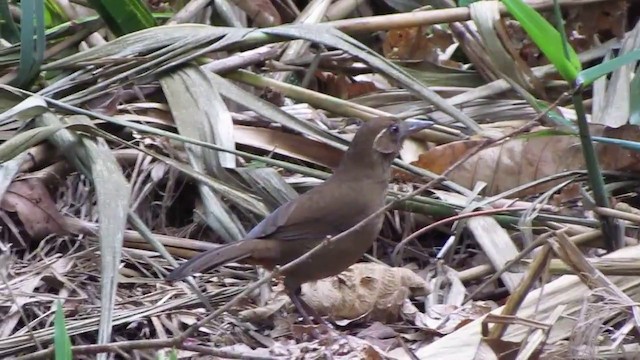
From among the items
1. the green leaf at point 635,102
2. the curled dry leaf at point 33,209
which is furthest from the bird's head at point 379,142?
the curled dry leaf at point 33,209

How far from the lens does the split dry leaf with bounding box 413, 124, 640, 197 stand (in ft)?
11.5

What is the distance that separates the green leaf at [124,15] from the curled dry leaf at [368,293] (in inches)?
50.1

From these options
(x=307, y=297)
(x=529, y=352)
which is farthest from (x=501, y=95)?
(x=529, y=352)

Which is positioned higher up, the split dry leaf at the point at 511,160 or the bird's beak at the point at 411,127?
the bird's beak at the point at 411,127

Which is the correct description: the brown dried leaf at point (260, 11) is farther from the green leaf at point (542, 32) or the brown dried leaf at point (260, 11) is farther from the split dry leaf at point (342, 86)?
the green leaf at point (542, 32)

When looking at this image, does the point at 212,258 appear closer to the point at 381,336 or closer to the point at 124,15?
the point at 381,336

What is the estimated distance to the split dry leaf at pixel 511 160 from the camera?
352 cm

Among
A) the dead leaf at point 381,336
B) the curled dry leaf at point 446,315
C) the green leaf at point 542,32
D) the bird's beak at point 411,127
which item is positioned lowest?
the dead leaf at point 381,336

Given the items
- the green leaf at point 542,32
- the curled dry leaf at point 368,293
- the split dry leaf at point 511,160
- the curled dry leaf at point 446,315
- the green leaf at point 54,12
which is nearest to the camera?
the green leaf at point 542,32

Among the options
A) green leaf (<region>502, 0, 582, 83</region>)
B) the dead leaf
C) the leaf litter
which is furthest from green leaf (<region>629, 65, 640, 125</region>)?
the dead leaf

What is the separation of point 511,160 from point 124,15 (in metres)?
1.41

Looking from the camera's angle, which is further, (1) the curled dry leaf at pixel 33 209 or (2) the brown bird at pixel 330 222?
(1) the curled dry leaf at pixel 33 209

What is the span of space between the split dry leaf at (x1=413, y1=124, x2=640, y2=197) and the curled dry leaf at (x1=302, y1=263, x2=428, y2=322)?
46cm

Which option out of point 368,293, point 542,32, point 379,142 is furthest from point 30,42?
point 542,32
